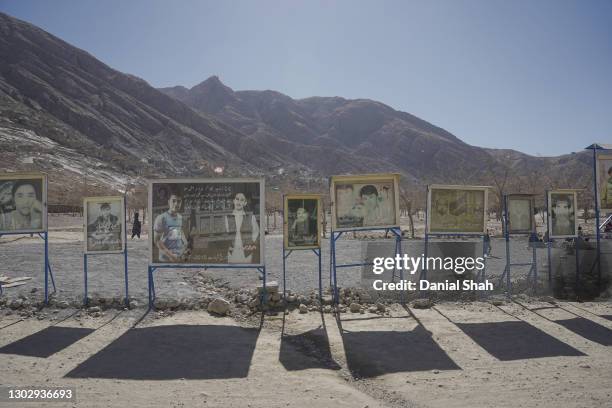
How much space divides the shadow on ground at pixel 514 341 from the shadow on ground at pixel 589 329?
657 mm

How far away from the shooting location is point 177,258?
8945 millimetres

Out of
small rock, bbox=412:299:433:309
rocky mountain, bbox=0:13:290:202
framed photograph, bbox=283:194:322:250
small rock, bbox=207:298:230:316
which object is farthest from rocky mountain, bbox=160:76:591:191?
small rock, bbox=207:298:230:316

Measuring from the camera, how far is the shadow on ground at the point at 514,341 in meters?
6.48

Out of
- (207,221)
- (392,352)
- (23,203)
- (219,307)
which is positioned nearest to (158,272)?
(23,203)

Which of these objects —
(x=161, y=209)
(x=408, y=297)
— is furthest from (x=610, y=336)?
(x=161, y=209)

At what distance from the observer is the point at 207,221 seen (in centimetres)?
898

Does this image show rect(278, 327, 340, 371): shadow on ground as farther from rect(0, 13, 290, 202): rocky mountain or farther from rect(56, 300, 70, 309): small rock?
rect(0, 13, 290, 202): rocky mountain

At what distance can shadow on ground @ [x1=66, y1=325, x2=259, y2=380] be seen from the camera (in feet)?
19.0

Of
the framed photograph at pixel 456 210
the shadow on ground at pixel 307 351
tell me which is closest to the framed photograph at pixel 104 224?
the shadow on ground at pixel 307 351

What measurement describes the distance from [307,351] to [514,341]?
349cm

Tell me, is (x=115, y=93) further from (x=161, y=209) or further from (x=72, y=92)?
(x=161, y=209)

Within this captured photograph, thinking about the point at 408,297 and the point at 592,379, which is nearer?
the point at 592,379

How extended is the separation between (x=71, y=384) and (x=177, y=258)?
373 centimetres

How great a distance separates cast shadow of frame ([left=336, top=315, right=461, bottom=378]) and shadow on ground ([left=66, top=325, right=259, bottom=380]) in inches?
64.1
